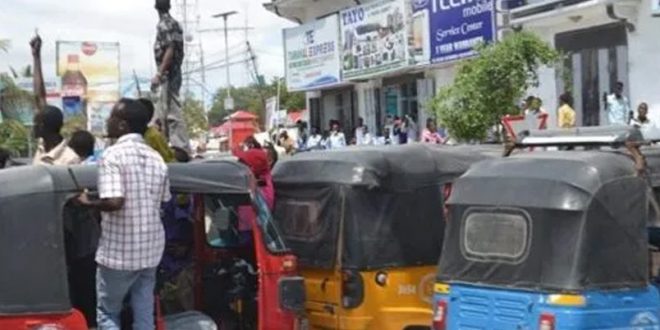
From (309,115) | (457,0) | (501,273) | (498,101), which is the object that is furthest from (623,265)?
(309,115)

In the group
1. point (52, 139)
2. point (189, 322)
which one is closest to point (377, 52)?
point (52, 139)

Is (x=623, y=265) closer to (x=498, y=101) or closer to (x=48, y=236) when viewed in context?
(x=48, y=236)

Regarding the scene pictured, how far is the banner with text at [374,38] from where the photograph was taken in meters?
25.6

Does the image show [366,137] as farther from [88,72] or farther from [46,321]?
[88,72]

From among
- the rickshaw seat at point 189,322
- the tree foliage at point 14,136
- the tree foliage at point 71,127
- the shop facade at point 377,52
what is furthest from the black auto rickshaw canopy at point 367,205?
the tree foliage at point 14,136

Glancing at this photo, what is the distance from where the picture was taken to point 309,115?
114ft

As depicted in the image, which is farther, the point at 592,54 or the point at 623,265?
the point at 592,54

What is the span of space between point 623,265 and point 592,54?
569 inches

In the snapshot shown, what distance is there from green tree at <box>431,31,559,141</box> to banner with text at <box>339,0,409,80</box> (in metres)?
7.42

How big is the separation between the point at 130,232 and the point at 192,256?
1.51 metres

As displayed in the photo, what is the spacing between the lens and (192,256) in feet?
25.5

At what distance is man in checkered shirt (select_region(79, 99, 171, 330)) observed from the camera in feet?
20.5

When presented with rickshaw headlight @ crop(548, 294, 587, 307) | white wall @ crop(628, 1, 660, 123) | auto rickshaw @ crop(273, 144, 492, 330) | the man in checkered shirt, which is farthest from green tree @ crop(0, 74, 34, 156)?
rickshaw headlight @ crop(548, 294, 587, 307)

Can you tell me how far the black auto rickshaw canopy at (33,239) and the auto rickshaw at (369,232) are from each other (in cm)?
216
